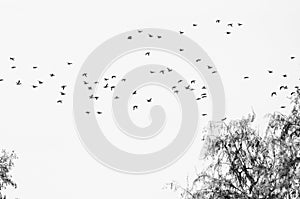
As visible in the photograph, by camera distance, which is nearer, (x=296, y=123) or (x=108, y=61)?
(x=296, y=123)

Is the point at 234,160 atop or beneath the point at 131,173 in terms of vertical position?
beneath

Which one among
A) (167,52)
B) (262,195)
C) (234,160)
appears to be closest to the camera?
(262,195)

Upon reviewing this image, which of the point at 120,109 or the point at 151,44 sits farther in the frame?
the point at 151,44

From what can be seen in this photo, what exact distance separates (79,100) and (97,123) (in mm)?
4585

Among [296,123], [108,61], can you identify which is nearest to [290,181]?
[296,123]

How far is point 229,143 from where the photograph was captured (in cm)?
2084

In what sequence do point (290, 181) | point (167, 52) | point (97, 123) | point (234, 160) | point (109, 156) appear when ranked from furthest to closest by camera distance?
1. point (167, 52)
2. point (97, 123)
3. point (109, 156)
4. point (234, 160)
5. point (290, 181)

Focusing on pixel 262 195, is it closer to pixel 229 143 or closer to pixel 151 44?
pixel 229 143

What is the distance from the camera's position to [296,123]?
16.1m

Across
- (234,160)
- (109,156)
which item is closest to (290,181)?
(234,160)

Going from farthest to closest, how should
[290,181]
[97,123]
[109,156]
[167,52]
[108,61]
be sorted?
[167,52], [108,61], [97,123], [109,156], [290,181]

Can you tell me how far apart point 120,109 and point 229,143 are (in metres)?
67.9

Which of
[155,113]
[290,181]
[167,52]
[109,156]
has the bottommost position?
[290,181]

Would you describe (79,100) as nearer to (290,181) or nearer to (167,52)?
(167,52)
